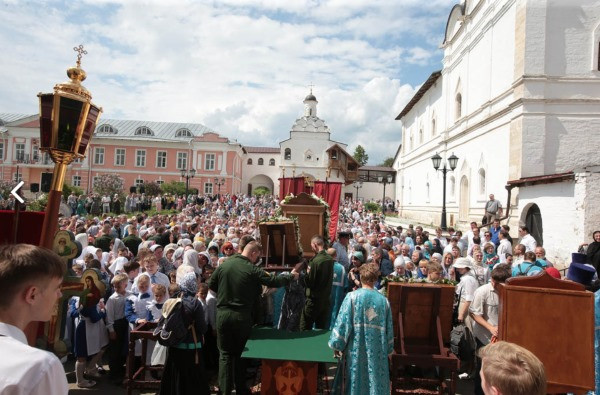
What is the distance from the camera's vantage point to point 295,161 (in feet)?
225

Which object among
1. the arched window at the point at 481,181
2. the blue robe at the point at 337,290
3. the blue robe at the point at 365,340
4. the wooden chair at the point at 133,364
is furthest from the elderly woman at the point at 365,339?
the arched window at the point at 481,181

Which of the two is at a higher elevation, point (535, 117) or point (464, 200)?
point (535, 117)

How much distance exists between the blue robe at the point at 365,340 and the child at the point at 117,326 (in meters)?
3.40

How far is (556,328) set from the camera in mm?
3709

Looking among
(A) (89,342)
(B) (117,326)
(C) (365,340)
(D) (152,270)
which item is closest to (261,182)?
(D) (152,270)

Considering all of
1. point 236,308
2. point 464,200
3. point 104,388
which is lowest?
point 104,388

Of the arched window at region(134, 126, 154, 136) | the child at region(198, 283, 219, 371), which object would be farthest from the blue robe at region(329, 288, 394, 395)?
the arched window at region(134, 126, 154, 136)

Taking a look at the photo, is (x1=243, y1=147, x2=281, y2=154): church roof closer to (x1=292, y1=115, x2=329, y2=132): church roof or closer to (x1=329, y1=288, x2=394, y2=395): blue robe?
(x1=292, y1=115, x2=329, y2=132): church roof

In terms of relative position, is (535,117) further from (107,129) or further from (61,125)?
(107,129)

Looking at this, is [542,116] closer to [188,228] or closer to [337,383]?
[188,228]

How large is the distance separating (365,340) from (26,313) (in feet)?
13.1

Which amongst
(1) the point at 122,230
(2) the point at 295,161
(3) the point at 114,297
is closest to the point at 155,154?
(2) the point at 295,161

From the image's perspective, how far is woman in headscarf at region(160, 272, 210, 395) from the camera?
210 inches

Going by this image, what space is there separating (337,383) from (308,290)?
A: 2.02 meters
